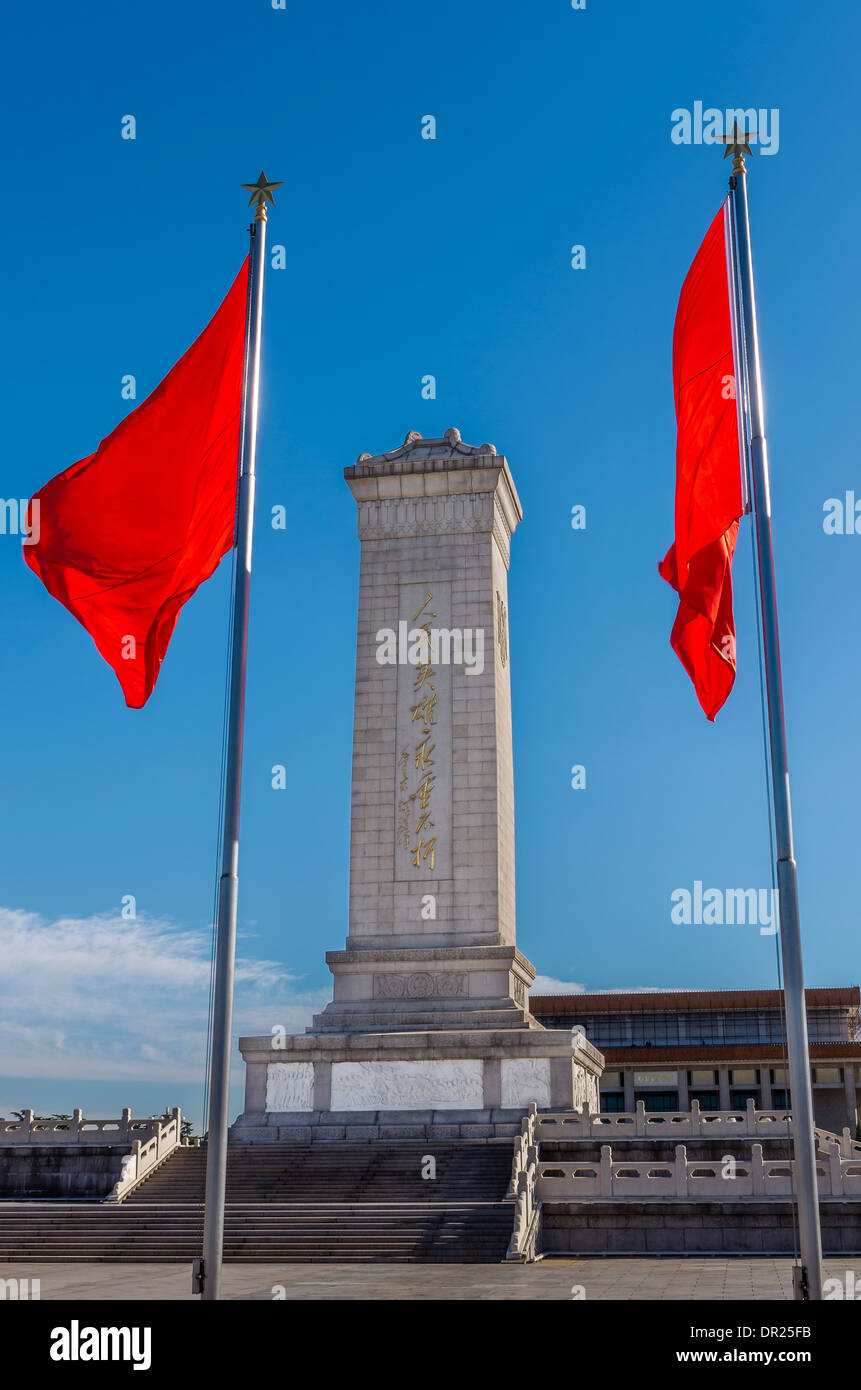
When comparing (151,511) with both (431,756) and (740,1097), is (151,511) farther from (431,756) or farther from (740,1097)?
(740,1097)

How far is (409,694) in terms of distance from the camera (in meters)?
37.6

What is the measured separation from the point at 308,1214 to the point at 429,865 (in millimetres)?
13936

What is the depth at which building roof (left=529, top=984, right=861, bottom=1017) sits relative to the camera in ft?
222

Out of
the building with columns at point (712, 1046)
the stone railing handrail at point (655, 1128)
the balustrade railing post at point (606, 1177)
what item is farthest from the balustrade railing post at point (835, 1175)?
the building with columns at point (712, 1046)

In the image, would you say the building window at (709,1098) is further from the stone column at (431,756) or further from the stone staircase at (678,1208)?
the stone staircase at (678,1208)

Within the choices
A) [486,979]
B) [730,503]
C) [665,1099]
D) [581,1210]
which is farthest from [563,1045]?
[665,1099]

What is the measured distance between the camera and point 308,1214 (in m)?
23.1

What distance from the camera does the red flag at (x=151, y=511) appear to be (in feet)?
42.5

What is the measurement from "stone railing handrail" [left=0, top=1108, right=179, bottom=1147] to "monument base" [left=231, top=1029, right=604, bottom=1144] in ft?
9.28

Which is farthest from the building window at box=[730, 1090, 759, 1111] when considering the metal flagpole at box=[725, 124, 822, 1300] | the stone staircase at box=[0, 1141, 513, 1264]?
the metal flagpole at box=[725, 124, 822, 1300]

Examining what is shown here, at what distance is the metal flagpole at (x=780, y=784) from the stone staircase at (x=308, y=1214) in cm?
1068

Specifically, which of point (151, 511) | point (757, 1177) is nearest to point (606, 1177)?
point (757, 1177)

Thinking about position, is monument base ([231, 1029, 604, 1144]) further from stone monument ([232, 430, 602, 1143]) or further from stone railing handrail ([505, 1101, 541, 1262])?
stone railing handrail ([505, 1101, 541, 1262])
